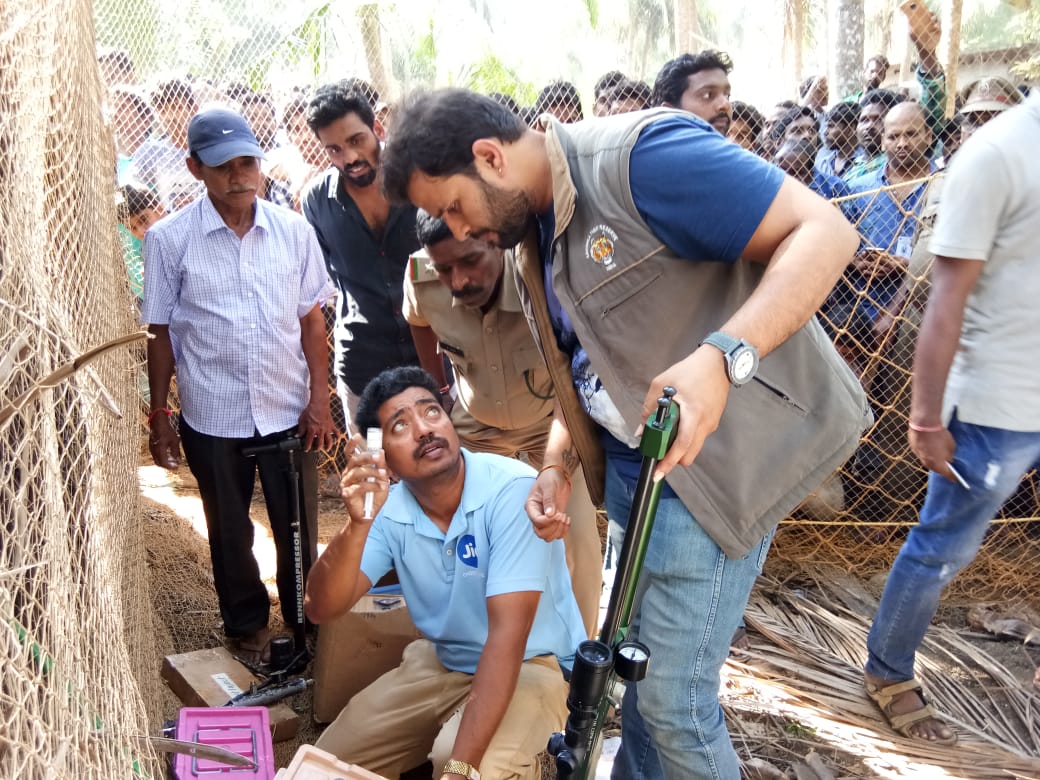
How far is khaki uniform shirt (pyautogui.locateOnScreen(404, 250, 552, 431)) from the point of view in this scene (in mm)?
3055

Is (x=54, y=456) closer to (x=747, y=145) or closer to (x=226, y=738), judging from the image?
(x=226, y=738)

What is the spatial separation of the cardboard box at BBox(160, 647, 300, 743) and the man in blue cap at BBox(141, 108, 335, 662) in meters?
0.31

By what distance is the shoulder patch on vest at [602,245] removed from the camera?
5.95ft

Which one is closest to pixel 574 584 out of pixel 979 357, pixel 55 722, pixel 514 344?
pixel 514 344

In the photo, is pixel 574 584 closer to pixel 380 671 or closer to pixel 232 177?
pixel 380 671

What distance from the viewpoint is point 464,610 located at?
2.72 m

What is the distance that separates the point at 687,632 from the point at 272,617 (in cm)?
245

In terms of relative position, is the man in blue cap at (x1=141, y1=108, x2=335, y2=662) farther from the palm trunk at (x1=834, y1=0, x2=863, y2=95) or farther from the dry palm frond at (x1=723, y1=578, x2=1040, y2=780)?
the palm trunk at (x1=834, y1=0, x2=863, y2=95)

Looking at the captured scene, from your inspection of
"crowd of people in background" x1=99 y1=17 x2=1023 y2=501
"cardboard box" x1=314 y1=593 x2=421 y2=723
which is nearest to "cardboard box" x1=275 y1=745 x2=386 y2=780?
"cardboard box" x1=314 y1=593 x2=421 y2=723

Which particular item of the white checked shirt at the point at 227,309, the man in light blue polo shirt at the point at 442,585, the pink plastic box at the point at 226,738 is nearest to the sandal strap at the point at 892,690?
the man in light blue polo shirt at the point at 442,585

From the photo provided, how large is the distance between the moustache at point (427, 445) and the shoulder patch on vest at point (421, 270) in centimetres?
68

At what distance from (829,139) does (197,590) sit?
4266 millimetres

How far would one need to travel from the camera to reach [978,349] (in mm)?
2832

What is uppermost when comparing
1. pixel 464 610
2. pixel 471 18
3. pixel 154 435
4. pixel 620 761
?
pixel 471 18
